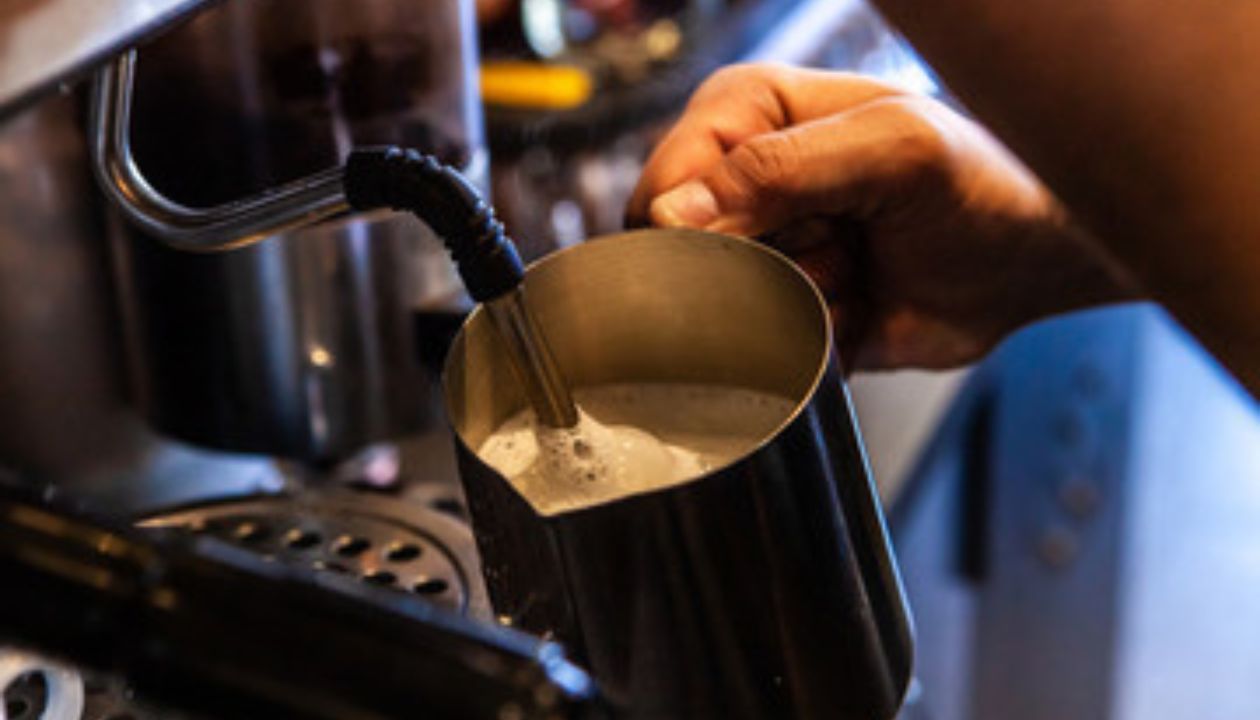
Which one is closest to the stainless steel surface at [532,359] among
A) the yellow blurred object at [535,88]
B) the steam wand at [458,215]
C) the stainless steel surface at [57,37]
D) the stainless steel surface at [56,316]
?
the steam wand at [458,215]

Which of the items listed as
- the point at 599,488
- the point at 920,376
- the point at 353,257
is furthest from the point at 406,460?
the point at 920,376

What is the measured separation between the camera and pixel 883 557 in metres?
0.37

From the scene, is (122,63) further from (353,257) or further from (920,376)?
(920,376)

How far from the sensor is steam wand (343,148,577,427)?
0.34m

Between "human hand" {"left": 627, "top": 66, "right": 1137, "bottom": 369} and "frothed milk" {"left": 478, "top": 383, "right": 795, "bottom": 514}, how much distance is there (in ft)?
0.22

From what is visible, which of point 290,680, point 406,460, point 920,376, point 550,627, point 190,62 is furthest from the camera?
point 920,376

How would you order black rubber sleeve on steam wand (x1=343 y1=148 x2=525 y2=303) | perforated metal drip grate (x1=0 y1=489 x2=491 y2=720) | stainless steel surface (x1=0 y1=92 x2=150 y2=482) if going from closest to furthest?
1. black rubber sleeve on steam wand (x1=343 y1=148 x2=525 y2=303)
2. perforated metal drip grate (x1=0 y1=489 x2=491 y2=720)
3. stainless steel surface (x1=0 y1=92 x2=150 y2=482)

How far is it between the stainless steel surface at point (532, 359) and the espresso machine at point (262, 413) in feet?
0.11

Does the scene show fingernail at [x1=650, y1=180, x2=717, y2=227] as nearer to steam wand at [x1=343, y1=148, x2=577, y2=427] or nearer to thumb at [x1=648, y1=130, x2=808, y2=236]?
thumb at [x1=648, y1=130, x2=808, y2=236]

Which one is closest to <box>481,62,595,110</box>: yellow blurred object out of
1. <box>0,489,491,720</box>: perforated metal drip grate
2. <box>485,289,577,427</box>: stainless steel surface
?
<box>0,489,491,720</box>: perforated metal drip grate

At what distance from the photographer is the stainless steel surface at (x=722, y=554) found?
31cm

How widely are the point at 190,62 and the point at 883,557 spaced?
11.7 inches

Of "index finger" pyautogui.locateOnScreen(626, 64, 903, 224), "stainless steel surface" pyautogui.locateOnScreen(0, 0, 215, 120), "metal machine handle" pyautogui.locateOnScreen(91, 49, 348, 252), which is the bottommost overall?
"index finger" pyautogui.locateOnScreen(626, 64, 903, 224)

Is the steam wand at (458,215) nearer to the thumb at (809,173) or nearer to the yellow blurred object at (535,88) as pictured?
the thumb at (809,173)
